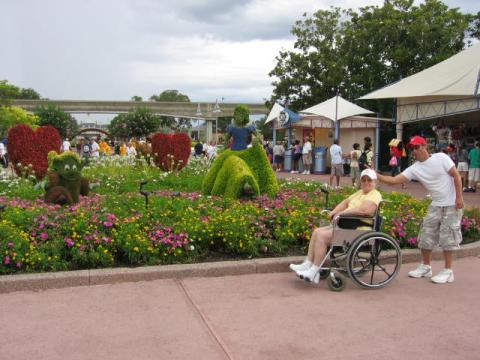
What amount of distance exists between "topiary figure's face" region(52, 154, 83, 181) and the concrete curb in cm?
291

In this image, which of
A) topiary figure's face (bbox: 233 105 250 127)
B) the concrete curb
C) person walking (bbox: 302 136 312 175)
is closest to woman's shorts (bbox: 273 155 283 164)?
person walking (bbox: 302 136 312 175)

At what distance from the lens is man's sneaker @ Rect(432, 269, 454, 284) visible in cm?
535

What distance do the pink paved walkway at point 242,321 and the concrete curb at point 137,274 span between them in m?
0.10

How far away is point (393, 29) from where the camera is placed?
23.2m

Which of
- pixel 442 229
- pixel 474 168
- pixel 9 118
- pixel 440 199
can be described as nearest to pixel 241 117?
pixel 440 199

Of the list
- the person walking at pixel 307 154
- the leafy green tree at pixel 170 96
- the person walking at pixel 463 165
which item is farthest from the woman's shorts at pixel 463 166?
the leafy green tree at pixel 170 96

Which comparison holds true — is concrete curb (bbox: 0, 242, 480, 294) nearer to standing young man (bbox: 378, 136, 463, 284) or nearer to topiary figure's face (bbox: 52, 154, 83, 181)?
standing young man (bbox: 378, 136, 463, 284)

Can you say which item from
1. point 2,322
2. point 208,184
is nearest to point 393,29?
point 208,184

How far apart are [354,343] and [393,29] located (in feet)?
71.9

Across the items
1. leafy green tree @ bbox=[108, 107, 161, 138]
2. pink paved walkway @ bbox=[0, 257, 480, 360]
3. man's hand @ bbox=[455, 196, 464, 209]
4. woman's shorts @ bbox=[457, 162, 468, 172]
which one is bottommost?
pink paved walkway @ bbox=[0, 257, 480, 360]

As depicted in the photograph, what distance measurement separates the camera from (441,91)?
603 inches

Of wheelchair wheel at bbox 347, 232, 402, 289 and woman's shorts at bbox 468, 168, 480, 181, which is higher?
woman's shorts at bbox 468, 168, 480, 181

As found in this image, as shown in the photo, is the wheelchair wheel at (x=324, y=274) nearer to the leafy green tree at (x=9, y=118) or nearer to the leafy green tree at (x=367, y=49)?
the leafy green tree at (x=367, y=49)

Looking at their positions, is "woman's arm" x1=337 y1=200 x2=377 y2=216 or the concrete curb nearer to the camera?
the concrete curb
